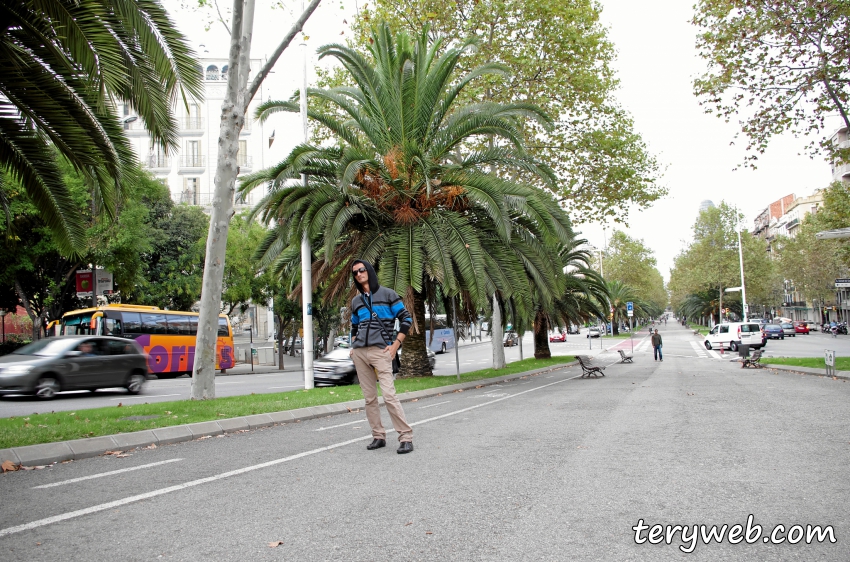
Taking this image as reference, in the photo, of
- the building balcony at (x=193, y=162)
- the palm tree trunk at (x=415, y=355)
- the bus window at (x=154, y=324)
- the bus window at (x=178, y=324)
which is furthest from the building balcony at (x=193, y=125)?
the palm tree trunk at (x=415, y=355)

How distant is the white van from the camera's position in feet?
131

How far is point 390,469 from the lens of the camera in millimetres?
5930

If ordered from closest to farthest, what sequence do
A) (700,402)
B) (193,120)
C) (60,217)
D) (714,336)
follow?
(60,217)
(700,402)
(714,336)
(193,120)

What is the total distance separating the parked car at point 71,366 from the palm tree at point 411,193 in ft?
15.1

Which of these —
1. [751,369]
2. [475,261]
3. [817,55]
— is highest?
[817,55]

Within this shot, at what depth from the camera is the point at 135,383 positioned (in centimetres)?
1814

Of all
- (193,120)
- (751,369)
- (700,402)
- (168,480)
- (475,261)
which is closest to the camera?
(168,480)

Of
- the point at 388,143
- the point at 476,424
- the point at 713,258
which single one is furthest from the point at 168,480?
the point at 713,258

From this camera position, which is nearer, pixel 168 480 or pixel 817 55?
pixel 168 480

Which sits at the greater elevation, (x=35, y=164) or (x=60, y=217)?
(x=35, y=164)

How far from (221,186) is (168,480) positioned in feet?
24.4

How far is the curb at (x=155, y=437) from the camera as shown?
6805 mm

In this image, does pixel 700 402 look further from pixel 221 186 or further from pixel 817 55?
pixel 817 55

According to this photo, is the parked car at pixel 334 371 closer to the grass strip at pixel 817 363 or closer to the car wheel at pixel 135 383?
the car wheel at pixel 135 383
